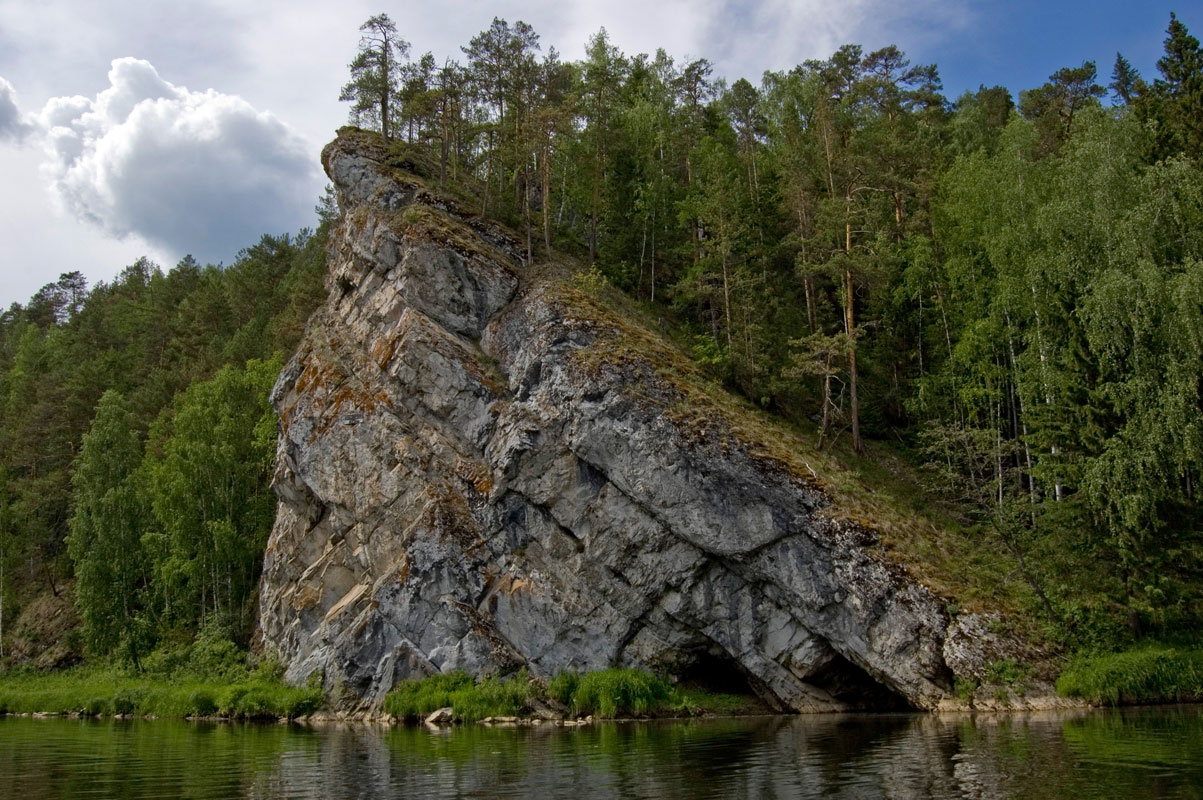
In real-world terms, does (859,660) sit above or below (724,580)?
below

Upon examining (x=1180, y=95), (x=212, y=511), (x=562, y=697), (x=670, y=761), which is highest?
(x=1180, y=95)

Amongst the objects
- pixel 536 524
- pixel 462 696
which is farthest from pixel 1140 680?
pixel 462 696

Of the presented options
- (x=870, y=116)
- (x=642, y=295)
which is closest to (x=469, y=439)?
(x=642, y=295)

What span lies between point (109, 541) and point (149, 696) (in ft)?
37.2

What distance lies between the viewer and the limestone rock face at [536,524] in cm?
2744

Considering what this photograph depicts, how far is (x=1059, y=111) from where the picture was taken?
164 feet

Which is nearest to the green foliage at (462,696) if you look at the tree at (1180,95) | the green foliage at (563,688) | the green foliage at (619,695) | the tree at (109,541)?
the green foliage at (563,688)

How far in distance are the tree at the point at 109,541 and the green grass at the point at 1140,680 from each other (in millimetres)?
40674

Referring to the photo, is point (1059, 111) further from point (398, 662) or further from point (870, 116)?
point (398, 662)

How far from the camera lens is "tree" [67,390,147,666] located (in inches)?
1649

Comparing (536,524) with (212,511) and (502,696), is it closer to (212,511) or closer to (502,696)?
(502,696)

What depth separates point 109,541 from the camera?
4350 cm

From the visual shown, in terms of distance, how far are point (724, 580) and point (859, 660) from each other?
5125 mm

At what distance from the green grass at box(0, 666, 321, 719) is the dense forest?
9.22ft
